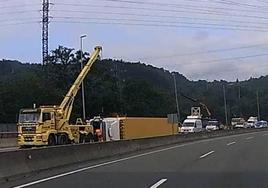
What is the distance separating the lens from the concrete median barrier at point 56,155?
644 inches

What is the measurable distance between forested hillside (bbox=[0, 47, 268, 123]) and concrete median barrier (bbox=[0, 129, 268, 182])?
49983 millimetres

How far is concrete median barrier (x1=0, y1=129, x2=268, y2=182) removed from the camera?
1636cm

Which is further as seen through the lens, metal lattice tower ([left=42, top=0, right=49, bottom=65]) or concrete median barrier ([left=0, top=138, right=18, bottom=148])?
metal lattice tower ([left=42, top=0, right=49, bottom=65])

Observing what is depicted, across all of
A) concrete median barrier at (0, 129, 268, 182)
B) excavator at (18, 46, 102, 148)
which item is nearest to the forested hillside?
excavator at (18, 46, 102, 148)

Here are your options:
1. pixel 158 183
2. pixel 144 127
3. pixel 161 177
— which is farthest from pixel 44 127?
pixel 158 183

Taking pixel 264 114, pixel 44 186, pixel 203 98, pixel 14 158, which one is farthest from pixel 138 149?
pixel 264 114

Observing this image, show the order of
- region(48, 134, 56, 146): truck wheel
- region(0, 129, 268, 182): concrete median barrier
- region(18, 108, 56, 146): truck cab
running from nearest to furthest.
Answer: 1. region(0, 129, 268, 182): concrete median barrier
2. region(18, 108, 56, 146): truck cab
3. region(48, 134, 56, 146): truck wheel

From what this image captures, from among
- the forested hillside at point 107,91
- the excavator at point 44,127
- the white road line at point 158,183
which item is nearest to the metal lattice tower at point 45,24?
the forested hillside at point 107,91

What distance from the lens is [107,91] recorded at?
9975cm

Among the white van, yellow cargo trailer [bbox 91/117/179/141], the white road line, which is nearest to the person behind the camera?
the white road line

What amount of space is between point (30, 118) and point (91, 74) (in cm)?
6372

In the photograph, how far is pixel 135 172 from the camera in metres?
17.8

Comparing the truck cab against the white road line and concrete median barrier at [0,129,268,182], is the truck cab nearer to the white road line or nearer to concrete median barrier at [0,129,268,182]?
concrete median barrier at [0,129,268,182]

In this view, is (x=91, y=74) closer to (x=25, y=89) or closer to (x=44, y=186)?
(x=25, y=89)
